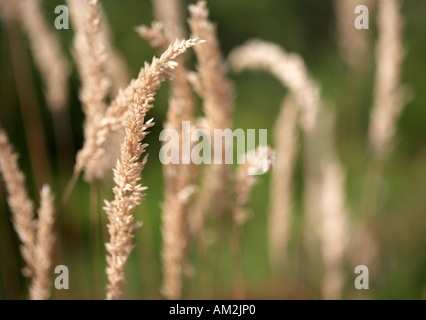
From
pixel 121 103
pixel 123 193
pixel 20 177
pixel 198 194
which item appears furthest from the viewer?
pixel 198 194

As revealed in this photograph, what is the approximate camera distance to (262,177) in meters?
3.00

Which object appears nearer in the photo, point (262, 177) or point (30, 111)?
point (30, 111)

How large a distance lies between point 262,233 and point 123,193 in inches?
78.4

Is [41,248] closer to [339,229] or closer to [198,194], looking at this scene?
[198,194]

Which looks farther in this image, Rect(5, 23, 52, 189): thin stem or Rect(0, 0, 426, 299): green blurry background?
Rect(5, 23, 52, 189): thin stem

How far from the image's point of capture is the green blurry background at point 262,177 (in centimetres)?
188

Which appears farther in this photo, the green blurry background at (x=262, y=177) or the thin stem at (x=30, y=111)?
the thin stem at (x=30, y=111)

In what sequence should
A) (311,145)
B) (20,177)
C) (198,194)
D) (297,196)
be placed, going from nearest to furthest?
(20,177), (198,194), (311,145), (297,196)

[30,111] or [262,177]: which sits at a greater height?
[30,111]

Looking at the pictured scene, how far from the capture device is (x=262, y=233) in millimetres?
2754

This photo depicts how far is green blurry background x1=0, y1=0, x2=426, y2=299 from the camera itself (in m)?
1.88
